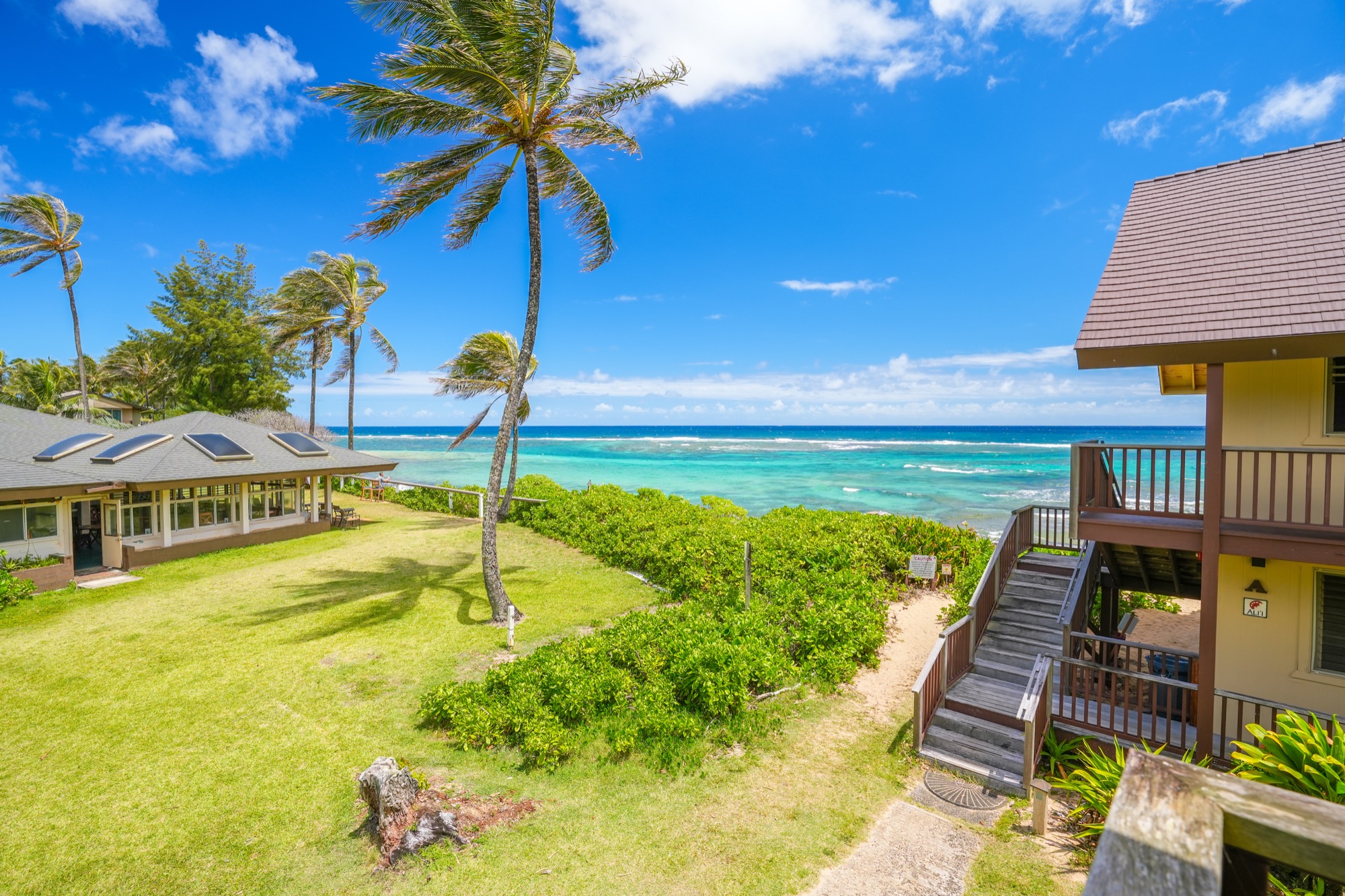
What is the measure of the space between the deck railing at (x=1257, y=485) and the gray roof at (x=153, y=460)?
783 inches

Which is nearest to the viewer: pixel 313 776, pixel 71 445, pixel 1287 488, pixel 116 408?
pixel 1287 488

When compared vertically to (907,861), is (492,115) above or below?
above

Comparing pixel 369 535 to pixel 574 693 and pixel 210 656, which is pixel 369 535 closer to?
pixel 210 656

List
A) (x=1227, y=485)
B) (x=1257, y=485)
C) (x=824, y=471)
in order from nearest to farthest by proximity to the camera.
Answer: (x=1257, y=485) → (x=1227, y=485) → (x=824, y=471)

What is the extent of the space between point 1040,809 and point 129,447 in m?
21.6

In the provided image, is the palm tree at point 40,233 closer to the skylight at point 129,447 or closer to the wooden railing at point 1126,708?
the skylight at point 129,447

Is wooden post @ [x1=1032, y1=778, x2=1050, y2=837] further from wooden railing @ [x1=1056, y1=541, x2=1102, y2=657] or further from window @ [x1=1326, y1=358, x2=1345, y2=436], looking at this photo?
window @ [x1=1326, y1=358, x2=1345, y2=436]

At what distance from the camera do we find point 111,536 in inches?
592

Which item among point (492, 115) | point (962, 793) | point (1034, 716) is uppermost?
point (492, 115)

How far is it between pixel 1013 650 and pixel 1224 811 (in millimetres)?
8769

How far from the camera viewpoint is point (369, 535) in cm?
1914

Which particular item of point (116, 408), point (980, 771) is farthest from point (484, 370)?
point (116, 408)

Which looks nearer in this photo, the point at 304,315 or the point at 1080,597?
the point at 1080,597

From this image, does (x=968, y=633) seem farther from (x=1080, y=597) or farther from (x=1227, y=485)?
(x=1227, y=485)
